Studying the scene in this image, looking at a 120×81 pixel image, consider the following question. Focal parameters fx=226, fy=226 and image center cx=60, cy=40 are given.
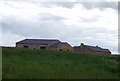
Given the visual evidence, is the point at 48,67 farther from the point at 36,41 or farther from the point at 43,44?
the point at 36,41

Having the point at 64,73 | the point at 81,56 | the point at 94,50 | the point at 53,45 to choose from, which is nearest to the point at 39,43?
the point at 53,45

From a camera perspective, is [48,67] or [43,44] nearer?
[48,67]

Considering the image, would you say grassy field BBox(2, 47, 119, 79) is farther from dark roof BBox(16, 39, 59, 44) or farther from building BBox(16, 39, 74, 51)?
dark roof BBox(16, 39, 59, 44)

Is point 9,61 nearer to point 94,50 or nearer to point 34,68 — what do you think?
point 34,68

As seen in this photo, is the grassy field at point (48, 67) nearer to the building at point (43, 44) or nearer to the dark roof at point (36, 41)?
the building at point (43, 44)

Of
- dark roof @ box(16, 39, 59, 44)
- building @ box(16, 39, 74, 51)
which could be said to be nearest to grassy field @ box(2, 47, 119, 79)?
building @ box(16, 39, 74, 51)

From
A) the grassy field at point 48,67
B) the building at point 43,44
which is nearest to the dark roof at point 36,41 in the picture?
the building at point 43,44

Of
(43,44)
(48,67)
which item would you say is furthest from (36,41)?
(48,67)

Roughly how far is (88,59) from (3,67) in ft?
42.0

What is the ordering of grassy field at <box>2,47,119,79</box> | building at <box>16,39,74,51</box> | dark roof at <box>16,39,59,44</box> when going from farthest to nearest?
dark roof at <box>16,39,59,44</box> < building at <box>16,39,74,51</box> < grassy field at <box>2,47,119,79</box>

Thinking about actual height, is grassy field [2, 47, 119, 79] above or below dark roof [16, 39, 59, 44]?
below

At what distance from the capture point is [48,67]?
2242 cm

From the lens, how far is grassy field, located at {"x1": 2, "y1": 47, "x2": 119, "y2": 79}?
1905 centimetres

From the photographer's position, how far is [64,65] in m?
24.1
